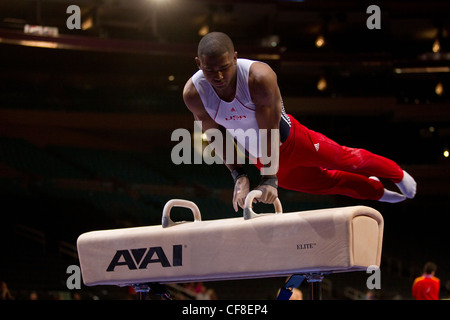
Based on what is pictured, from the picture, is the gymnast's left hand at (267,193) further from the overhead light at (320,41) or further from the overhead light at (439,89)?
the overhead light at (439,89)

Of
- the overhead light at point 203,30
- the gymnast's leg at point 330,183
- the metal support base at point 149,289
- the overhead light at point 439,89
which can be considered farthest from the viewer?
the overhead light at point 203,30

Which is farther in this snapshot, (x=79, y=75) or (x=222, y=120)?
(x=79, y=75)

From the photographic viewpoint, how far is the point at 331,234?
2506 mm

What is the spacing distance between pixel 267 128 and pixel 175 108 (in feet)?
41.7

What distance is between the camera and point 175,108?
51.6 ft

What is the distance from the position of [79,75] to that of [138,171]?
3411 millimetres

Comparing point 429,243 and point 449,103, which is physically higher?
point 449,103

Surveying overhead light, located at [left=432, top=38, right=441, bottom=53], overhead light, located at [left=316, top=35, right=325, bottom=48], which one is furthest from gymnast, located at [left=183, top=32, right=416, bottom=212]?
overhead light, located at [left=432, top=38, right=441, bottom=53]

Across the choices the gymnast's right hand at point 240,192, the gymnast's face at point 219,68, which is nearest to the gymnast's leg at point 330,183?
the gymnast's right hand at point 240,192

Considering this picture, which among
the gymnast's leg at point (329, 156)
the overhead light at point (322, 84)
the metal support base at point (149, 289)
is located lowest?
the metal support base at point (149, 289)

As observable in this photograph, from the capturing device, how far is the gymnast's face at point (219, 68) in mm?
2934
